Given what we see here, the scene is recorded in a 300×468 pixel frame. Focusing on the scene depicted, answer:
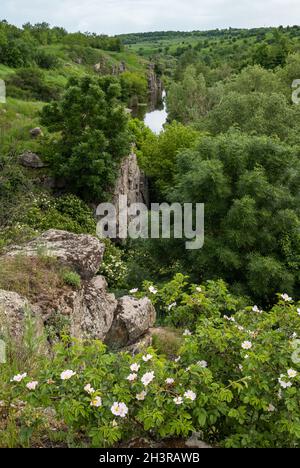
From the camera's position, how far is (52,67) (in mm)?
50562

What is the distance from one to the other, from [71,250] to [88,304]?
110 centimetres

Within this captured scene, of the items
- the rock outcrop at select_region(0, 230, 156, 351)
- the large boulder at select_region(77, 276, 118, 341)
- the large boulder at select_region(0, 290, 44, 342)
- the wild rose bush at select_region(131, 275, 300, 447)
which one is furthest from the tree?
the wild rose bush at select_region(131, 275, 300, 447)

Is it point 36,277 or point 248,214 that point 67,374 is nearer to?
point 36,277

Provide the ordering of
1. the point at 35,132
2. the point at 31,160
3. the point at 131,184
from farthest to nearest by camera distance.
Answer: the point at 131,184 < the point at 35,132 < the point at 31,160

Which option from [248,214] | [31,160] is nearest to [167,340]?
[248,214]

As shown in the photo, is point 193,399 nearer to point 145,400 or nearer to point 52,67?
point 145,400

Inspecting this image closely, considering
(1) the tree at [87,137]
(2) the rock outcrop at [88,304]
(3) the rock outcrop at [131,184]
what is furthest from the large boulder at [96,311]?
(3) the rock outcrop at [131,184]

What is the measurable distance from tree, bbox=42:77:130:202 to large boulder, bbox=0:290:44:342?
13.8 meters

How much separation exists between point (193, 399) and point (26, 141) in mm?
20427

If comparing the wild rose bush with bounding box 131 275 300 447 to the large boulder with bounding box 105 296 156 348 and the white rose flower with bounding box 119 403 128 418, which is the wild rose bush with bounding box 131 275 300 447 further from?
the large boulder with bounding box 105 296 156 348

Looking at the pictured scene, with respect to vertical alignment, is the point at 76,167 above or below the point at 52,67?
below

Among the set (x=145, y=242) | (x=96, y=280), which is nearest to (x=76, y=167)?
(x=145, y=242)

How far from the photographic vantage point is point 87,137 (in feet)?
66.8

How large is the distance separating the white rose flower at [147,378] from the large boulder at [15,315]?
2459 mm
